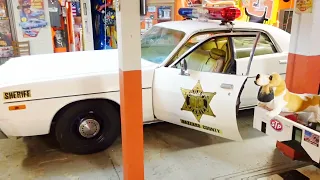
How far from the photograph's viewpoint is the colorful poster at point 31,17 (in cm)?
670

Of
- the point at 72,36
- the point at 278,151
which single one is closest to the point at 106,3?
the point at 72,36

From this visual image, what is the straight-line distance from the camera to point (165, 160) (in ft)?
12.3

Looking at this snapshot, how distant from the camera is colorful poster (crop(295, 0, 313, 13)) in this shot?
3.15m

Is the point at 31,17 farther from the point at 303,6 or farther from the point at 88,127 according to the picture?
the point at 303,6

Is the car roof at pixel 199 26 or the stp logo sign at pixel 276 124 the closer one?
the stp logo sign at pixel 276 124

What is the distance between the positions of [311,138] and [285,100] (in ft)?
1.36

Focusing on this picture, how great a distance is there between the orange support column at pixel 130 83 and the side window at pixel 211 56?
1539 millimetres

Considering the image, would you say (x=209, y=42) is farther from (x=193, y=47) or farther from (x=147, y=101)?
(x=147, y=101)

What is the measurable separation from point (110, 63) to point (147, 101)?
674mm

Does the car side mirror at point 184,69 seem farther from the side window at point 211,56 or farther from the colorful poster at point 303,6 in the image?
the colorful poster at point 303,6

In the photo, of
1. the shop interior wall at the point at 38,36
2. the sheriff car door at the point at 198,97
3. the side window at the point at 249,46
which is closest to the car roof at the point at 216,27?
the side window at the point at 249,46

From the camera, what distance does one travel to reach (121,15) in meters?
2.48

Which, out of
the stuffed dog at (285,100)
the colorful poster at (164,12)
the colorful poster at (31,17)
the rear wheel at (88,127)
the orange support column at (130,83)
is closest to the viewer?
the orange support column at (130,83)

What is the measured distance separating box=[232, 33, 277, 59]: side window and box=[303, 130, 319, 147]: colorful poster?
5.66 ft
